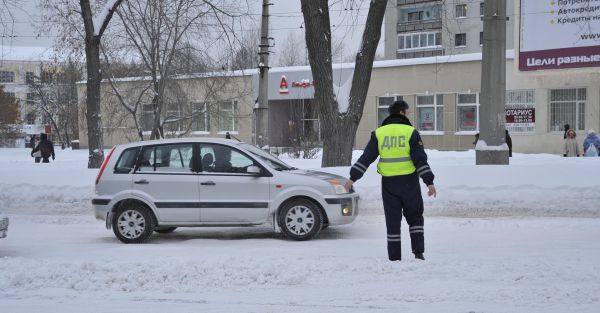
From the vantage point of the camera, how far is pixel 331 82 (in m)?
15.3

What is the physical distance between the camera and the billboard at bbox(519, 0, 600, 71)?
26641 millimetres

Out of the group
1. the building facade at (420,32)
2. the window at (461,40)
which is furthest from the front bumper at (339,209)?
the window at (461,40)

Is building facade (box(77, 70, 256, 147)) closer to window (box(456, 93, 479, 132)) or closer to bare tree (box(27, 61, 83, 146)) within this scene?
window (box(456, 93, 479, 132))

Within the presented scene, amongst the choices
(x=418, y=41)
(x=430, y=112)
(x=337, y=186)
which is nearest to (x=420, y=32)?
(x=418, y=41)

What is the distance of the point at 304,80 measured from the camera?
39.7 meters

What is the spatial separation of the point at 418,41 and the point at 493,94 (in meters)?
45.2

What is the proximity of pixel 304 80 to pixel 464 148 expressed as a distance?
10354 millimetres

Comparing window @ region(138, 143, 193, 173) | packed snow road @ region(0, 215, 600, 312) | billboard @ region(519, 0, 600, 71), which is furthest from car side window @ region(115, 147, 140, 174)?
billboard @ region(519, 0, 600, 71)

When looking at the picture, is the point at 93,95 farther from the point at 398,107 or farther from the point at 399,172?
the point at 399,172

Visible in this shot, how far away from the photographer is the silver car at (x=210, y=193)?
32.5 ft

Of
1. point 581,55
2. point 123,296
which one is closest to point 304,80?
point 581,55

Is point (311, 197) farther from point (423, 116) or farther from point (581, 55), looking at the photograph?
point (423, 116)

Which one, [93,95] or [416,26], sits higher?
[416,26]

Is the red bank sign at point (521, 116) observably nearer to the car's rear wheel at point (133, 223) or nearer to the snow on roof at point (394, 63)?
the snow on roof at point (394, 63)
